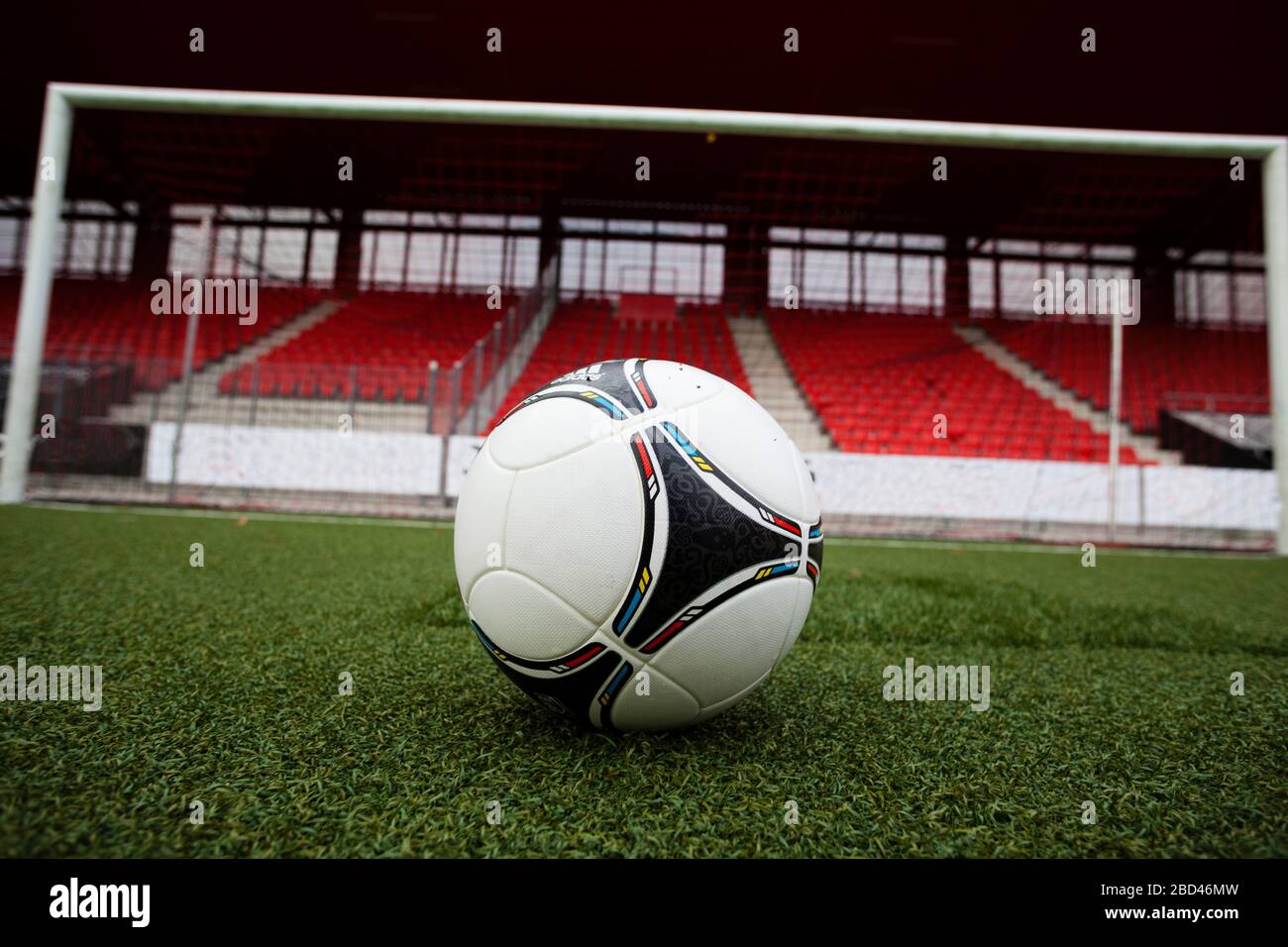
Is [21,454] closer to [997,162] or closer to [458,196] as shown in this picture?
[458,196]

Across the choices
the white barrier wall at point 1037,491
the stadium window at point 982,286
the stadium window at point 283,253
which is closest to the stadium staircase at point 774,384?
the white barrier wall at point 1037,491

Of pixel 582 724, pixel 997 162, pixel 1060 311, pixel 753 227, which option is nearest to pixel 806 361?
pixel 753 227

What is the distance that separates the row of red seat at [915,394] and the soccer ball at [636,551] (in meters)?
9.34

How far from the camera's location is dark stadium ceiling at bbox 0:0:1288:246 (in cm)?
1009

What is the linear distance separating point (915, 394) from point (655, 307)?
609 cm

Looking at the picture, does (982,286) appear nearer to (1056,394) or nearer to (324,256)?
(1056,394)

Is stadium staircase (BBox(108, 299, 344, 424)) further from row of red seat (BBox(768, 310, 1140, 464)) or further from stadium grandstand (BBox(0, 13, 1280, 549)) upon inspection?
row of red seat (BBox(768, 310, 1140, 464))

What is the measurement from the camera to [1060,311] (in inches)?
650

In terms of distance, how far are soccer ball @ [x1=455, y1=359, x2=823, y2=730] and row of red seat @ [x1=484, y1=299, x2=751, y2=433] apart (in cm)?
1011

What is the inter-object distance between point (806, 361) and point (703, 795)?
13382 millimetres

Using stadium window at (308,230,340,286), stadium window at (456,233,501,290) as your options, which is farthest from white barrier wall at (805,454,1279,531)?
stadium window at (308,230,340,286)

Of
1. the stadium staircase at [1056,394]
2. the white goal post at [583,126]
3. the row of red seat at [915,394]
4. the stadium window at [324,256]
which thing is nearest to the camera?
the white goal post at [583,126]

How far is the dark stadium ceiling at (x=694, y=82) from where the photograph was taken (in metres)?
10.1

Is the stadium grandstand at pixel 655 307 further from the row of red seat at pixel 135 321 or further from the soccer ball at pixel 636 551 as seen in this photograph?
the soccer ball at pixel 636 551
